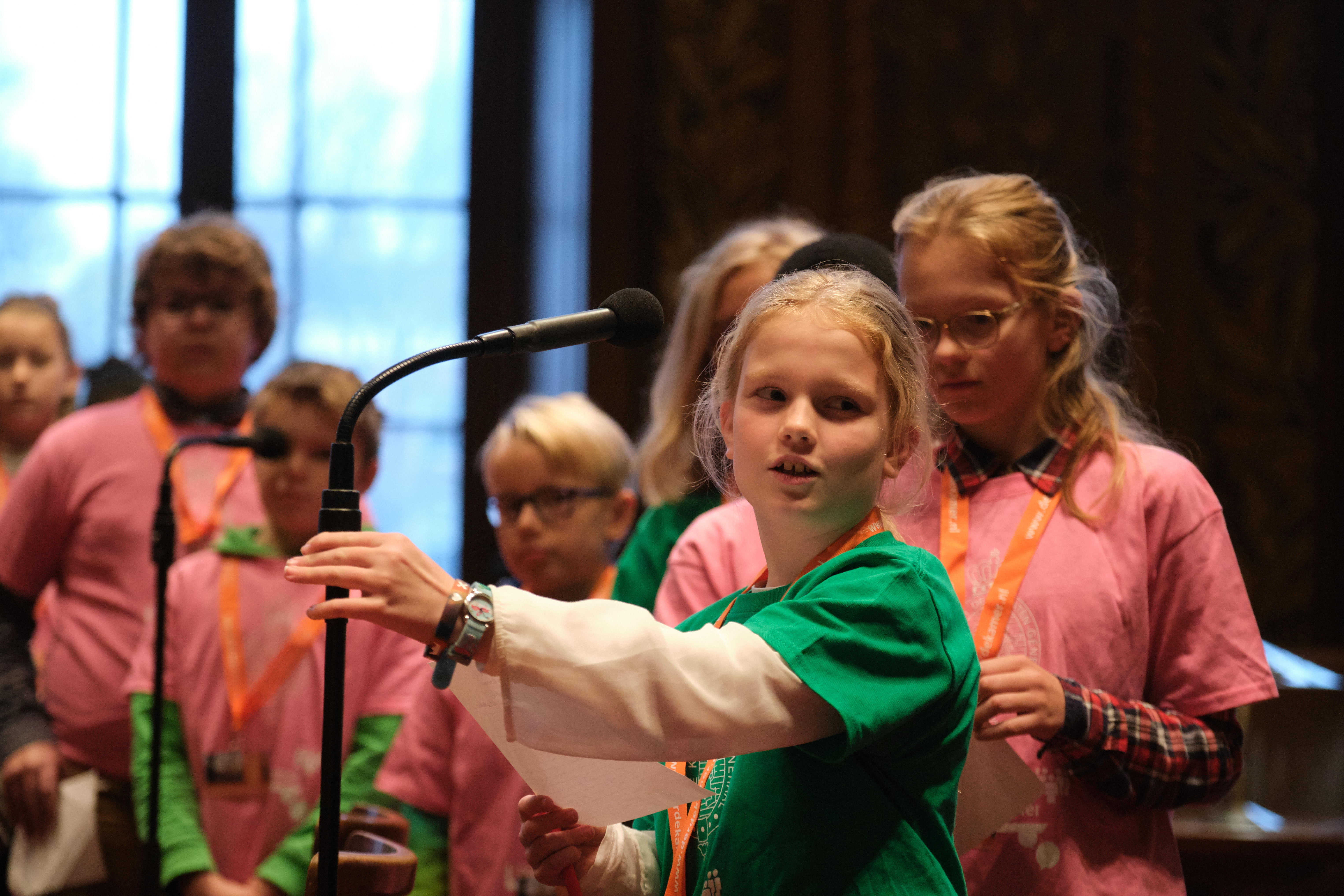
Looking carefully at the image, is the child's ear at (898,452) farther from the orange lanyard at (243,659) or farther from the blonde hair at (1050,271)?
the orange lanyard at (243,659)

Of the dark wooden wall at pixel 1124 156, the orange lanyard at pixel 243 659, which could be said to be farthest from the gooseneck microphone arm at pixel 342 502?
the dark wooden wall at pixel 1124 156

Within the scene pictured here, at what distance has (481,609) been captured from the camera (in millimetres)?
939

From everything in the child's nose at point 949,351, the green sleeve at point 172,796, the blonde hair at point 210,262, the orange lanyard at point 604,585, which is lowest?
the green sleeve at point 172,796

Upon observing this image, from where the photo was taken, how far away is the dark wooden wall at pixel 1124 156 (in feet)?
13.0

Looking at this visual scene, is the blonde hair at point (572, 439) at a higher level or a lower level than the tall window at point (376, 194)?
lower

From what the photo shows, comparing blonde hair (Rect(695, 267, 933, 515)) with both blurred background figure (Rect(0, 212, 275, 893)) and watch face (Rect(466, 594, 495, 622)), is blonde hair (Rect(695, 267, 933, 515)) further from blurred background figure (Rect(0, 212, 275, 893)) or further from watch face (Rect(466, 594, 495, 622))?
blurred background figure (Rect(0, 212, 275, 893))

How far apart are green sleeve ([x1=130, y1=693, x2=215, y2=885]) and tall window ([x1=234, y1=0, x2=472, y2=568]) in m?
2.01

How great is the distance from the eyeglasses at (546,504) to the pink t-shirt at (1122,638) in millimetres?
992

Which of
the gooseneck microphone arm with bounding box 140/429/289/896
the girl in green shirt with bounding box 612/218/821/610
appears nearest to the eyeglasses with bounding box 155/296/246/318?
the gooseneck microphone arm with bounding box 140/429/289/896

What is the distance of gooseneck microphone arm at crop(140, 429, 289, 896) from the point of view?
1863mm

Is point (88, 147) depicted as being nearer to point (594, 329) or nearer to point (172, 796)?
point (172, 796)

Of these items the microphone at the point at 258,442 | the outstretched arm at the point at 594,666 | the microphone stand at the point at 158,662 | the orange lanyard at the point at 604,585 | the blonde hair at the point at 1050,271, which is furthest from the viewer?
the orange lanyard at the point at 604,585

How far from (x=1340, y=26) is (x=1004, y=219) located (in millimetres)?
3091

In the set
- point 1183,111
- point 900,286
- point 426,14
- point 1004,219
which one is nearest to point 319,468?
point 900,286
